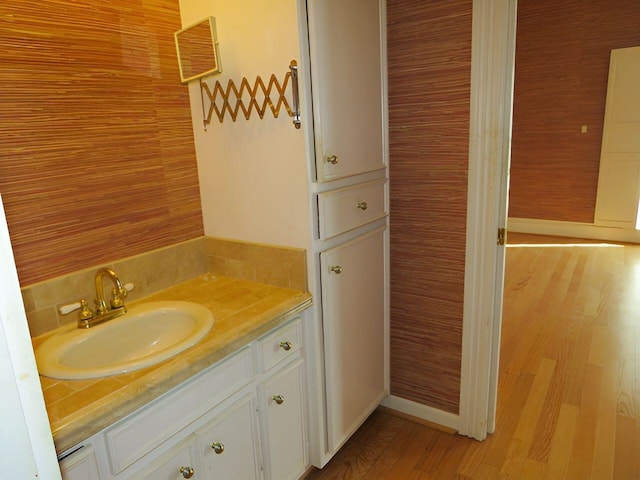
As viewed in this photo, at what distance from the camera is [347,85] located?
1.62 meters

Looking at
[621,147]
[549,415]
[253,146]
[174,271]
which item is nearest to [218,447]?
[174,271]

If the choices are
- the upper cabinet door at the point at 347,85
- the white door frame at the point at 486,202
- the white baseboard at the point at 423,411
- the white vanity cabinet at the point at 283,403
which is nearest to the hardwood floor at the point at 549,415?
the white baseboard at the point at 423,411

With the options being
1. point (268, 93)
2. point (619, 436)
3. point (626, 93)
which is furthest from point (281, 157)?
point (626, 93)

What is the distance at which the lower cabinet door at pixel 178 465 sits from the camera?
113 centimetres

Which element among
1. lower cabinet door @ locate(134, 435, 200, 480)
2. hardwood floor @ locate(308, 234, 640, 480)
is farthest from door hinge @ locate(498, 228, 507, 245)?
lower cabinet door @ locate(134, 435, 200, 480)

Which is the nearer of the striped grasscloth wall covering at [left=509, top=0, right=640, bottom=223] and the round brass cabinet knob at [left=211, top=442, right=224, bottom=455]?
the round brass cabinet knob at [left=211, top=442, right=224, bottom=455]

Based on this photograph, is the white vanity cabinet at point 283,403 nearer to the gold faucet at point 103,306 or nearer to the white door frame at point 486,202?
the gold faucet at point 103,306

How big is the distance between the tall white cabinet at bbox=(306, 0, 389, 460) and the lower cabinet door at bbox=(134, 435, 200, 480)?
0.61 metres

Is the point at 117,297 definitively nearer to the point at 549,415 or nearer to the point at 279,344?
the point at 279,344

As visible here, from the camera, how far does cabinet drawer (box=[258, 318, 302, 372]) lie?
144 cm

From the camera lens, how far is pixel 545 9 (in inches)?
191

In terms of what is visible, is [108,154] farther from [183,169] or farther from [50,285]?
[50,285]

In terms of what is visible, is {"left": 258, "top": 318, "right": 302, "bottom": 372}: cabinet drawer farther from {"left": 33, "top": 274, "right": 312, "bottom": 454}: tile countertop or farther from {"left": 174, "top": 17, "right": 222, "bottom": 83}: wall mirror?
{"left": 174, "top": 17, "right": 222, "bottom": 83}: wall mirror

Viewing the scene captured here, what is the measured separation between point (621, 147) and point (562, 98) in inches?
32.3
